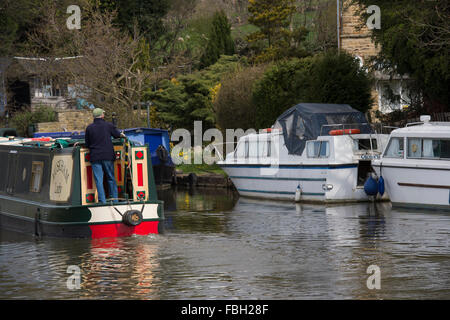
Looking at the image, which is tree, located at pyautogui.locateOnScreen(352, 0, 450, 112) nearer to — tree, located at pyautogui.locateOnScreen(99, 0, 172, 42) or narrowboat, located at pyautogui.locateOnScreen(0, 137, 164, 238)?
narrowboat, located at pyautogui.locateOnScreen(0, 137, 164, 238)

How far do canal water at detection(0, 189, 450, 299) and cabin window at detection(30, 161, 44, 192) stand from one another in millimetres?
1151

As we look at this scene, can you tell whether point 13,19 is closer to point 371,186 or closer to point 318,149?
point 318,149

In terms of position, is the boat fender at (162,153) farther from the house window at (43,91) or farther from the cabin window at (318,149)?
the house window at (43,91)

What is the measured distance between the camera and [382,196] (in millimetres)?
23344

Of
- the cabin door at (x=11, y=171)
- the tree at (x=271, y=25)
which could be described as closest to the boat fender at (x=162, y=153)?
the cabin door at (x=11, y=171)

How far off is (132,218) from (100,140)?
5.57 feet

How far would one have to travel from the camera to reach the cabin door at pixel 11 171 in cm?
1923

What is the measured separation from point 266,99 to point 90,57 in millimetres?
10917

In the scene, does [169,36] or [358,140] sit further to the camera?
[169,36]

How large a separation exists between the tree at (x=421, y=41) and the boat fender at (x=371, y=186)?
404cm

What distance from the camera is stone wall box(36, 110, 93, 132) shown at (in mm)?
45531

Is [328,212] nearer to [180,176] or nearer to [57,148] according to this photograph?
[57,148]
